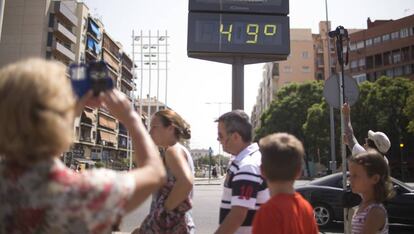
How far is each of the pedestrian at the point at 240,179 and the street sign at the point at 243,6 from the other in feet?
13.0

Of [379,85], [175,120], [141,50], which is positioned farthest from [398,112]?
[175,120]

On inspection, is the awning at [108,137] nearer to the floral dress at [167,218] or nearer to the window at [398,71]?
the window at [398,71]

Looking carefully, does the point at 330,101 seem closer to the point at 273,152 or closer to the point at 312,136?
the point at 273,152

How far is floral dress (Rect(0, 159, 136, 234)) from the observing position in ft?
4.71

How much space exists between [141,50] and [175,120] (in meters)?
53.2

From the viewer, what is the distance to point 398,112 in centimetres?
4538

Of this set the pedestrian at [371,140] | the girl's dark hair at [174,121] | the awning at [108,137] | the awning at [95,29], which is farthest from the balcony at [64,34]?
the girl's dark hair at [174,121]

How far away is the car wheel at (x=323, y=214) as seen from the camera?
10.4 m

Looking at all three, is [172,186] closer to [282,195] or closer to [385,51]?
[282,195]

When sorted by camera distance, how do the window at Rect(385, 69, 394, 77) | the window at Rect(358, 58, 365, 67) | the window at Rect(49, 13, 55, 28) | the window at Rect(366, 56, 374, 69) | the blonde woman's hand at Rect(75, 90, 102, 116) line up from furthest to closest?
the window at Rect(358, 58, 365, 67), the window at Rect(366, 56, 374, 69), the window at Rect(385, 69, 394, 77), the window at Rect(49, 13, 55, 28), the blonde woman's hand at Rect(75, 90, 102, 116)

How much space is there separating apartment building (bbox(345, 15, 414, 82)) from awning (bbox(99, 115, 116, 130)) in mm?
40567

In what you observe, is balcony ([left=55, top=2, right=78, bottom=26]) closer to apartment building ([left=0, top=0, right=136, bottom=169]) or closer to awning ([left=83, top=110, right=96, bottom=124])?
apartment building ([left=0, top=0, right=136, bottom=169])

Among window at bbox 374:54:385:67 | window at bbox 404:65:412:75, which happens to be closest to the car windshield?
window at bbox 404:65:412:75

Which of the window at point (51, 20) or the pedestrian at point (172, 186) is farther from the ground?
the window at point (51, 20)
